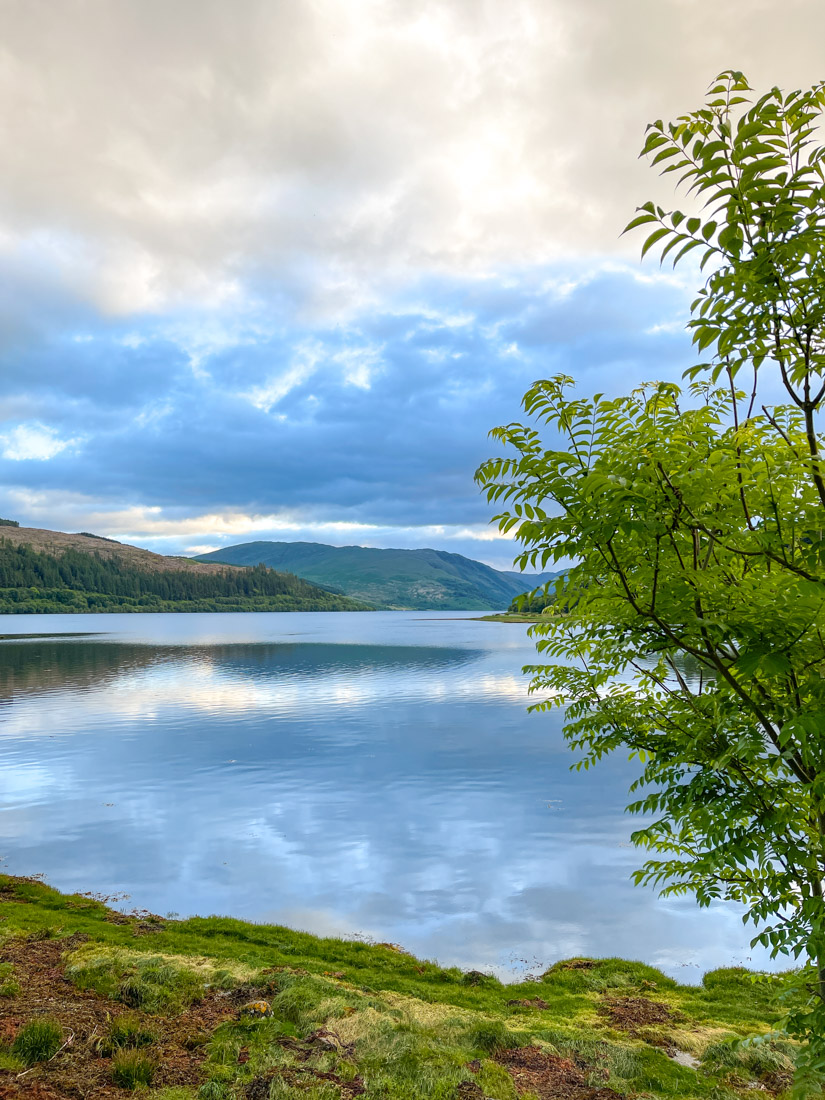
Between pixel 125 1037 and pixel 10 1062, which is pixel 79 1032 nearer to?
pixel 125 1037

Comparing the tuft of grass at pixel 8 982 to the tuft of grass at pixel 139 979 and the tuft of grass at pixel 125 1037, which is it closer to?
the tuft of grass at pixel 139 979

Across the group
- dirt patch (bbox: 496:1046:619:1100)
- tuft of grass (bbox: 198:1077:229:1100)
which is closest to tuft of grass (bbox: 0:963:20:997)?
tuft of grass (bbox: 198:1077:229:1100)

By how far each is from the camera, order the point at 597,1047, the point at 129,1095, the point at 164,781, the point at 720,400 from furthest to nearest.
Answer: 1. the point at 164,781
2. the point at 597,1047
3. the point at 129,1095
4. the point at 720,400

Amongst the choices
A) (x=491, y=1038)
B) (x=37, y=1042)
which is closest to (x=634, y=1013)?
(x=491, y=1038)

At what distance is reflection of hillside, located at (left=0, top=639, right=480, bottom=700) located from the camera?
80.2 m

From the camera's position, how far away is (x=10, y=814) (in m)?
31.2

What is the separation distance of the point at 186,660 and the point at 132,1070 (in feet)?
333

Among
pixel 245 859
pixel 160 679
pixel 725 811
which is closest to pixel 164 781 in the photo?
pixel 245 859

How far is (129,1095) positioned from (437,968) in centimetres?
1026

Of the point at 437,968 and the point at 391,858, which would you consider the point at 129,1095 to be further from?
the point at 391,858

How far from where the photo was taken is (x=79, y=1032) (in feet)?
33.1

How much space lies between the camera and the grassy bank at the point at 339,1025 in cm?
938

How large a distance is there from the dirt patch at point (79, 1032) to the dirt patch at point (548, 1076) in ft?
17.1

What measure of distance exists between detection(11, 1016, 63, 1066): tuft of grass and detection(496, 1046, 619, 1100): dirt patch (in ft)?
23.5
